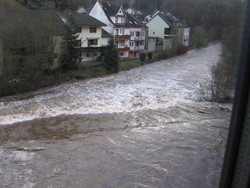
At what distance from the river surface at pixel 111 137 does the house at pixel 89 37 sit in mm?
5045

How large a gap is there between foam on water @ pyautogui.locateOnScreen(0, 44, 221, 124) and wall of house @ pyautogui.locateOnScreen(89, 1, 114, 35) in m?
6.06

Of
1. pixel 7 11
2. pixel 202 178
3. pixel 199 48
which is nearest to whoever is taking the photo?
pixel 202 178

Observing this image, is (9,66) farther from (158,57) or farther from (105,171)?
(158,57)

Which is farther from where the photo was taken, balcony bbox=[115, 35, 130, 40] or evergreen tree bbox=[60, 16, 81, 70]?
balcony bbox=[115, 35, 130, 40]

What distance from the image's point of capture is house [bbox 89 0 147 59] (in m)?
24.5

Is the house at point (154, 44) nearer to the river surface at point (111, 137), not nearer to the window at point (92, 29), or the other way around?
the window at point (92, 29)

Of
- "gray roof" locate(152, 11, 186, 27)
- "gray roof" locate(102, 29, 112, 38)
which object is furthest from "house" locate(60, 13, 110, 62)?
"gray roof" locate(152, 11, 186, 27)

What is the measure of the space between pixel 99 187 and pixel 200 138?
425cm

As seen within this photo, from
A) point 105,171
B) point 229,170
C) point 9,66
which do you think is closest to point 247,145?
point 229,170

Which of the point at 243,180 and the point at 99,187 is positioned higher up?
the point at 243,180

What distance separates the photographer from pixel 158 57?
1063 inches

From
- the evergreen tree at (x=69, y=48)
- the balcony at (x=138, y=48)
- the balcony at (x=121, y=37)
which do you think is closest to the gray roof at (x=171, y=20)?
the balcony at (x=138, y=48)

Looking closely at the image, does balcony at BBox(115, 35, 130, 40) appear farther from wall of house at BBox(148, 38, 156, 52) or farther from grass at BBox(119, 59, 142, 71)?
wall of house at BBox(148, 38, 156, 52)

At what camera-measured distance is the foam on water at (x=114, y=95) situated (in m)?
11.6
